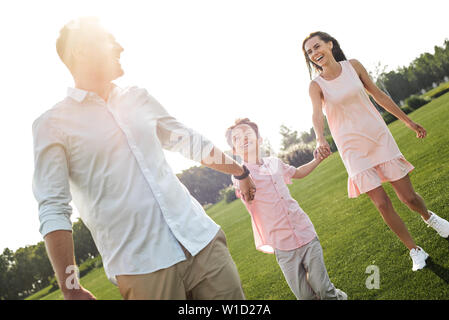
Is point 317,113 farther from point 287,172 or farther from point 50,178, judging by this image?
point 50,178

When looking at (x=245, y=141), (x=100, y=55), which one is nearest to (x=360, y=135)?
(x=245, y=141)

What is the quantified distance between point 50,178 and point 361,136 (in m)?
3.07

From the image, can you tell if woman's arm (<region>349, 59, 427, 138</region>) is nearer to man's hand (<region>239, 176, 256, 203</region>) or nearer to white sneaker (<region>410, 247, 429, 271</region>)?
white sneaker (<region>410, 247, 429, 271</region>)

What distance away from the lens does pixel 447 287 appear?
299cm

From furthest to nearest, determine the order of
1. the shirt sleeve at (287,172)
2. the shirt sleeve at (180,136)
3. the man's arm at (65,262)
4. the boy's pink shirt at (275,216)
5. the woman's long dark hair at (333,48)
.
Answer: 1. the woman's long dark hair at (333,48)
2. the shirt sleeve at (287,172)
3. the boy's pink shirt at (275,216)
4. the shirt sleeve at (180,136)
5. the man's arm at (65,262)

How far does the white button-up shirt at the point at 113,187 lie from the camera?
1.91 m

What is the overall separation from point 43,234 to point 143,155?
0.66 metres

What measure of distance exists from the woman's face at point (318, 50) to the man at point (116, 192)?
96.4 inches

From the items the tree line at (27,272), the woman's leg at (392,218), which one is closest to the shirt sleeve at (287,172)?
the woman's leg at (392,218)

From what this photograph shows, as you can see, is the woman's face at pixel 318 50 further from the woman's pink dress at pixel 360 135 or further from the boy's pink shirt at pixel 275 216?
the boy's pink shirt at pixel 275 216

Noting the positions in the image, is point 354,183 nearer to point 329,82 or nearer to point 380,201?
point 380,201

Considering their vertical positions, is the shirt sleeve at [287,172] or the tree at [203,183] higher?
the tree at [203,183]
